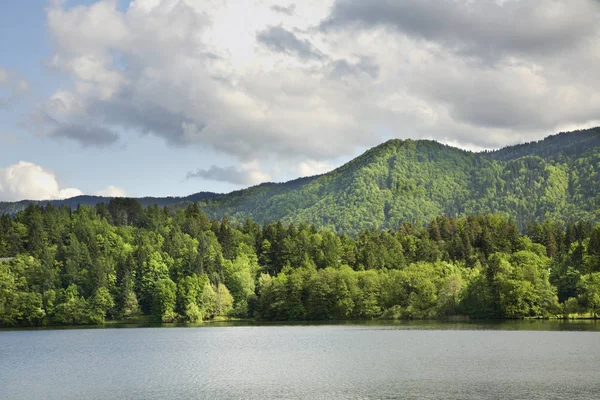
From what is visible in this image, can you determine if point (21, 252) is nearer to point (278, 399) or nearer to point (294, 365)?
point (294, 365)

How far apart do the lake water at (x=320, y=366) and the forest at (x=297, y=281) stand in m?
37.7

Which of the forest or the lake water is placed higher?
the forest

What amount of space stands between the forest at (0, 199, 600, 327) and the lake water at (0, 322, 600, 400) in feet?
124

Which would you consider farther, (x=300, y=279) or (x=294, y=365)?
(x=300, y=279)

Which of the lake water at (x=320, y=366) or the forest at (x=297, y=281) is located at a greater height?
the forest at (x=297, y=281)

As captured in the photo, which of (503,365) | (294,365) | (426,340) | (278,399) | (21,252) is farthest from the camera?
(21,252)

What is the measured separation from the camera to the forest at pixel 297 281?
143000mm

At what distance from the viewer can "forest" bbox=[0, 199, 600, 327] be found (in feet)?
469

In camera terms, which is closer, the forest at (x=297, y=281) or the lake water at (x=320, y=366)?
the lake water at (x=320, y=366)

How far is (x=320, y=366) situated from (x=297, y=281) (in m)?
96.6

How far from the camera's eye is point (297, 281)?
543 ft

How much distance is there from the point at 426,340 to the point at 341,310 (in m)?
72.8

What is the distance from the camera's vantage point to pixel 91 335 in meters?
121

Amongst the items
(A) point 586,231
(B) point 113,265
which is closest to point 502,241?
(A) point 586,231
